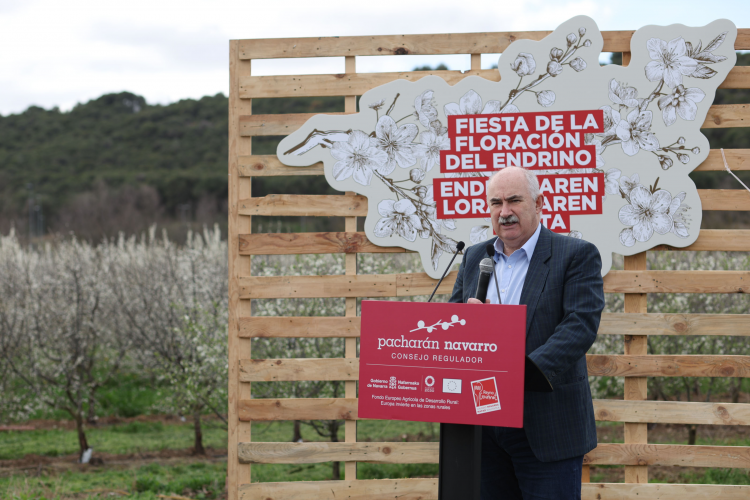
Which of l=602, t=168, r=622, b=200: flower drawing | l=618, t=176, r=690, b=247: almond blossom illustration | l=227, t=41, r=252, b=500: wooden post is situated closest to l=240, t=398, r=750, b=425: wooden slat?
l=227, t=41, r=252, b=500: wooden post

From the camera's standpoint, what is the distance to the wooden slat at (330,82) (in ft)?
13.4

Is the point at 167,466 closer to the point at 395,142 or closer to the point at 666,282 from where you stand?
the point at 395,142

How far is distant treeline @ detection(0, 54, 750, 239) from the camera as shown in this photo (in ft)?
141

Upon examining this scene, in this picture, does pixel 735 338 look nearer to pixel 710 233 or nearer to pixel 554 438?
pixel 710 233

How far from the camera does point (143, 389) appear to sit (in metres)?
11.8

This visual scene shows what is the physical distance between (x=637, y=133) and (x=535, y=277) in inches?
72.2

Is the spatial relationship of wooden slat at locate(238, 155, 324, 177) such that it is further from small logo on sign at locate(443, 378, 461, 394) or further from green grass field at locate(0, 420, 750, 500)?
green grass field at locate(0, 420, 750, 500)

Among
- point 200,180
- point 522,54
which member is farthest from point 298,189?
point 522,54

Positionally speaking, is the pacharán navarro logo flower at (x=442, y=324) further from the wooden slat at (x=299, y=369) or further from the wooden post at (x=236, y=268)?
the wooden post at (x=236, y=268)

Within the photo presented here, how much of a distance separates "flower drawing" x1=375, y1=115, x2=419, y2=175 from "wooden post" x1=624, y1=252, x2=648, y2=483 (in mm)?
1605

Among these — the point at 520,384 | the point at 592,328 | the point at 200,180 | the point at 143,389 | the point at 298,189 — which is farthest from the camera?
the point at 200,180

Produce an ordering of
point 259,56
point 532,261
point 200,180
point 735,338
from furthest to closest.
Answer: point 200,180, point 735,338, point 259,56, point 532,261

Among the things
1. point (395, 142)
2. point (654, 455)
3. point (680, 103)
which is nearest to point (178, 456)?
point (395, 142)

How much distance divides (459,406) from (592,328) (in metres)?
0.68
